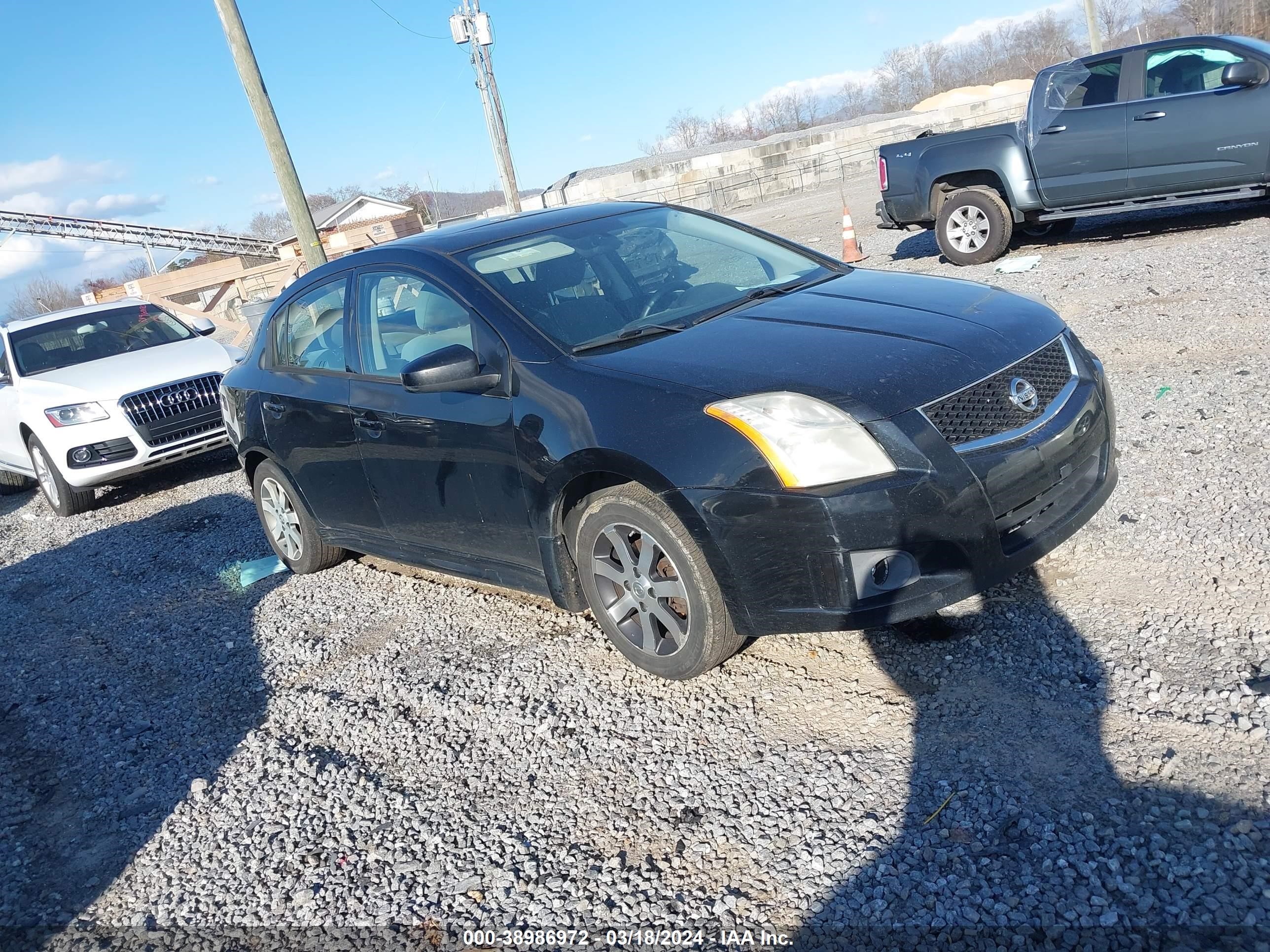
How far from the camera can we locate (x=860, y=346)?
3.47 m

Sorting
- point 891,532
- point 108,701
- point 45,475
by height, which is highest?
point 891,532

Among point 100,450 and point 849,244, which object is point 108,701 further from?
point 849,244

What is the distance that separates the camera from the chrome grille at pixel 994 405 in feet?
10.5

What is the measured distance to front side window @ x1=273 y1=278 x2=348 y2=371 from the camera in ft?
16.0

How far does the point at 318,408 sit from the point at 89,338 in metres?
6.19

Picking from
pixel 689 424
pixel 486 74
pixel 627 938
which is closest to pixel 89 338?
pixel 689 424

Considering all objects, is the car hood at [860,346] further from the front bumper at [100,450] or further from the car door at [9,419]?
the car door at [9,419]

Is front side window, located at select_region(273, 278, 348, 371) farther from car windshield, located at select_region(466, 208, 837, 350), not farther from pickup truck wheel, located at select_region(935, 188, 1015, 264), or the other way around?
pickup truck wheel, located at select_region(935, 188, 1015, 264)

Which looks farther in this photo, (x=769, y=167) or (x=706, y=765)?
(x=769, y=167)

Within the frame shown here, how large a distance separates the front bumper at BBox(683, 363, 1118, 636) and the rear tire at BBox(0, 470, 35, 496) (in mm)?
9520

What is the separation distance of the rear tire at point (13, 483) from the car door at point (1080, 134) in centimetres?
1092

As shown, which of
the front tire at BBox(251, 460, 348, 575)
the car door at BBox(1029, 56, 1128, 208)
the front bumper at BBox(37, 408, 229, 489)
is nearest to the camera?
the front tire at BBox(251, 460, 348, 575)

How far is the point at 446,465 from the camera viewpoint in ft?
13.8

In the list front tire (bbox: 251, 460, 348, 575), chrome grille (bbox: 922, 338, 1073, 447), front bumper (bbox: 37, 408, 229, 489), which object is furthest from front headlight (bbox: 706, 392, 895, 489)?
front bumper (bbox: 37, 408, 229, 489)
